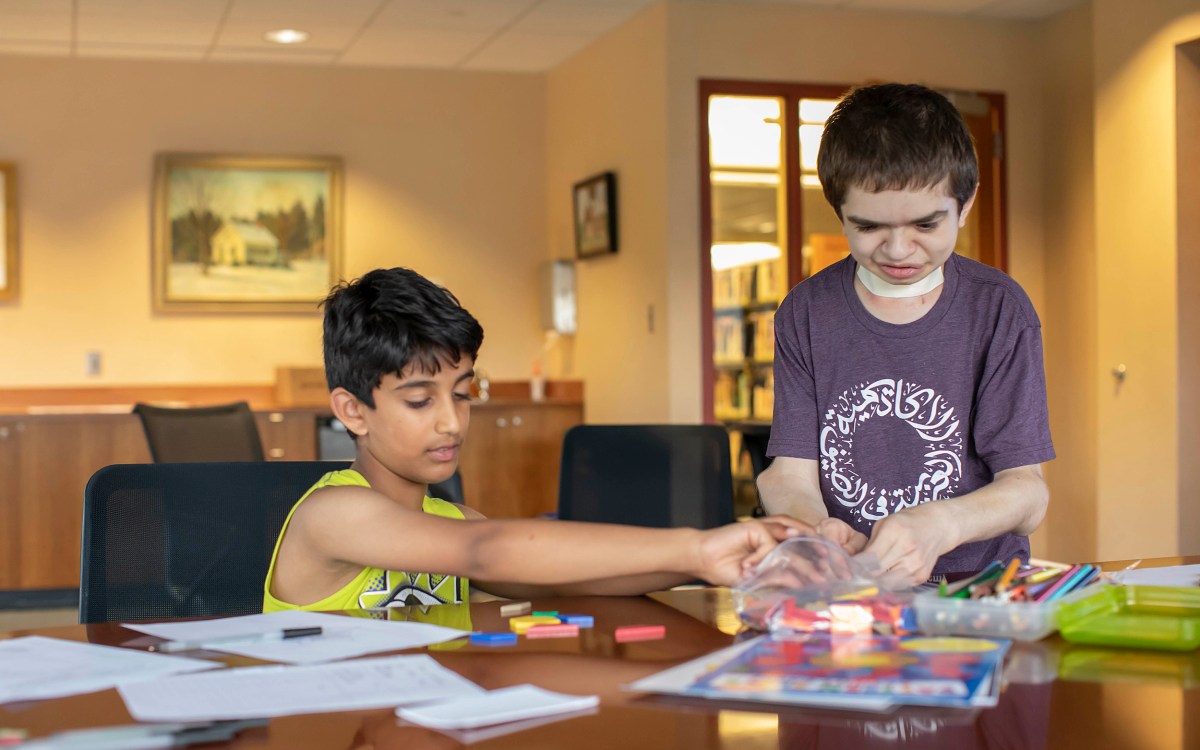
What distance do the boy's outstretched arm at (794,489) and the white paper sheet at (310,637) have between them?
21.6 inches

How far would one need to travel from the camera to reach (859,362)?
5.59 feet

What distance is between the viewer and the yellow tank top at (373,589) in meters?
1.48

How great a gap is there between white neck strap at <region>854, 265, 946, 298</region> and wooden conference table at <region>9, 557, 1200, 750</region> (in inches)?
24.2

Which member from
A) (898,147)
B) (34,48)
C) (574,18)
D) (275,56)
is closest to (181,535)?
(898,147)

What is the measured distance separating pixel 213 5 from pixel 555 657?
5.03 m

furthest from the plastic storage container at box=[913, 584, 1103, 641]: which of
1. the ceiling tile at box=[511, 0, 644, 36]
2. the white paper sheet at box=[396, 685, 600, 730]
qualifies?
the ceiling tile at box=[511, 0, 644, 36]

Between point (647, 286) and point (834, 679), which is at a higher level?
point (647, 286)

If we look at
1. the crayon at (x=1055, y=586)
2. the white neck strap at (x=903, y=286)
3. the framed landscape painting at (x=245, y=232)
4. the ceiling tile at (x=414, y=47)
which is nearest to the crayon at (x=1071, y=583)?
the crayon at (x=1055, y=586)

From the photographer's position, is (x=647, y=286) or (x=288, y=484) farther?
(x=647, y=286)

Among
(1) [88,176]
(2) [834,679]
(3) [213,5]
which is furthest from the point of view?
(1) [88,176]

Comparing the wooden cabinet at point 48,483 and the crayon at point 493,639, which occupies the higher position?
the crayon at point 493,639

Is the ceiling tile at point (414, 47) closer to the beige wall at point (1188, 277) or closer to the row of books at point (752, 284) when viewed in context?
the row of books at point (752, 284)

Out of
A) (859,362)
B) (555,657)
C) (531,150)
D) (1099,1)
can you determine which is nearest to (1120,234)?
(1099,1)

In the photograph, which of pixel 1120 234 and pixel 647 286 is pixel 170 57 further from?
pixel 1120 234
